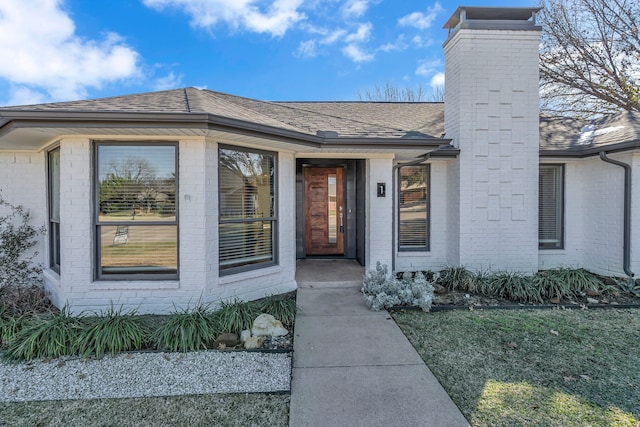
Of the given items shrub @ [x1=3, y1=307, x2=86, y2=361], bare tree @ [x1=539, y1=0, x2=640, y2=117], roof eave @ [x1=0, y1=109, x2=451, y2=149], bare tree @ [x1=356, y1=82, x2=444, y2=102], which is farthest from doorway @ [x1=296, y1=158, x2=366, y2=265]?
bare tree @ [x1=356, y1=82, x2=444, y2=102]

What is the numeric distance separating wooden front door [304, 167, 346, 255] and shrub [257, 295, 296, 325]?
11.0 feet

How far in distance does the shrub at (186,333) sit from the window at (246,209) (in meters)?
1.01

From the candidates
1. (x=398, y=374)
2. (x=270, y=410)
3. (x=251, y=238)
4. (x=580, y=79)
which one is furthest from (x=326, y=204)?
(x=580, y=79)

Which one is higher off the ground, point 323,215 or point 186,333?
point 323,215

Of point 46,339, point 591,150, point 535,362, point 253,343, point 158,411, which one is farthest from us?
point 591,150

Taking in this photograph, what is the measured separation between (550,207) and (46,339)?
29.4 ft

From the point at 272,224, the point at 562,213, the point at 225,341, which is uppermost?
the point at 562,213

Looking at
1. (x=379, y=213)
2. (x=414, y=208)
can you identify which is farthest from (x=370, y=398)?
(x=414, y=208)

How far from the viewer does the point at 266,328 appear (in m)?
4.14

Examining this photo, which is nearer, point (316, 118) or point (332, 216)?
point (316, 118)

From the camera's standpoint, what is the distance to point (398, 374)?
10.6ft

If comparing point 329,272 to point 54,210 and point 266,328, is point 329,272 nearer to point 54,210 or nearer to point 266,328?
point 266,328

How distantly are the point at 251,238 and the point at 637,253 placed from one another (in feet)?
23.4

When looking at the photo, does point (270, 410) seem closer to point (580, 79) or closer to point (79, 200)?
point (79, 200)
